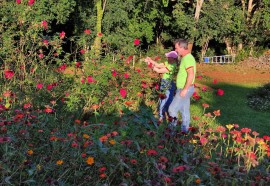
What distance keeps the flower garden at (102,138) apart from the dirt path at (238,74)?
11.8m

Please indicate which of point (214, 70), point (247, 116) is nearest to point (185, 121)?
point (247, 116)

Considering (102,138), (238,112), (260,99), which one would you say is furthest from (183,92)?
(260,99)

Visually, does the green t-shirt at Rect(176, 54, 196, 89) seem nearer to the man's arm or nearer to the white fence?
the man's arm

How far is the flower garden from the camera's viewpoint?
393cm

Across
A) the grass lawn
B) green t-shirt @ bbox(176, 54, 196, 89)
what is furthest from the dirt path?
green t-shirt @ bbox(176, 54, 196, 89)

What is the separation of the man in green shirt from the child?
35.6 inches

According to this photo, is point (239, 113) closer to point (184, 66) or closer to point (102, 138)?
point (184, 66)

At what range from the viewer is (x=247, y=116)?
10.1 meters

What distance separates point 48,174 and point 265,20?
30150 mm

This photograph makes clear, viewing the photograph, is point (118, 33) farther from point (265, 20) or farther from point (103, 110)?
point (103, 110)

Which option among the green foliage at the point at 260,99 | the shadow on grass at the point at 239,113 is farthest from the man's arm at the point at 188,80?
the green foliage at the point at 260,99

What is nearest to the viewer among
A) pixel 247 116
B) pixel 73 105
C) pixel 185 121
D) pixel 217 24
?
pixel 185 121

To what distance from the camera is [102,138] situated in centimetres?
400

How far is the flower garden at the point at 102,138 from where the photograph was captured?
12.9 ft
